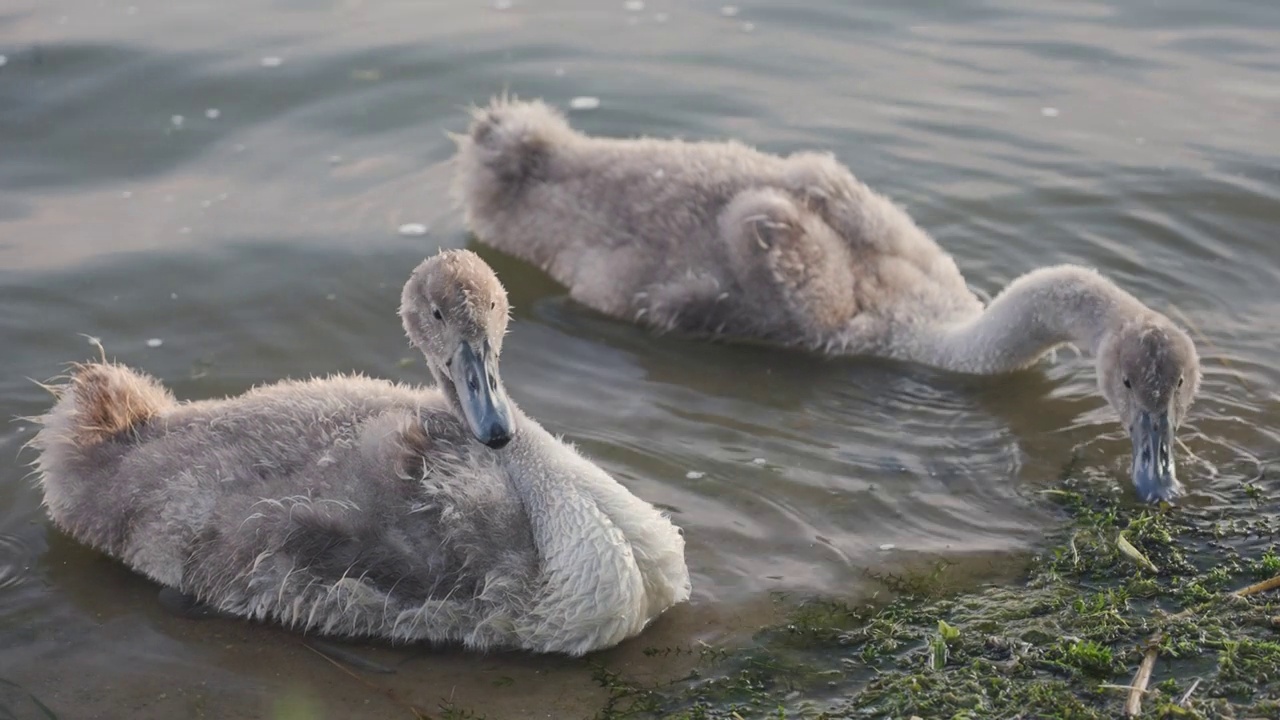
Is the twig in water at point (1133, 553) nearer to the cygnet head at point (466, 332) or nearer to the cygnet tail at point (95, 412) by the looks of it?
the cygnet head at point (466, 332)

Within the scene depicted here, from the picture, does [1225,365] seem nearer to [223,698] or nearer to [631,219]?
[631,219]

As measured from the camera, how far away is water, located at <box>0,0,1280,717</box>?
20.9ft

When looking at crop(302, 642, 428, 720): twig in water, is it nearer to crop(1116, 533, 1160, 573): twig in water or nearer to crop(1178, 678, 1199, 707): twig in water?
crop(1178, 678, 1199, 707): twig in water

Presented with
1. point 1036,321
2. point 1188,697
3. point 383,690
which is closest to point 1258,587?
point 1188,697

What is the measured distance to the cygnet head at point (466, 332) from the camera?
5797 mm

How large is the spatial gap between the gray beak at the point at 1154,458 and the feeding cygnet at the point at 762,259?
72 cm

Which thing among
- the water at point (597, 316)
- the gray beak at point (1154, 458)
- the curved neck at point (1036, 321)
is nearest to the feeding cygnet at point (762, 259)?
the curved neck at point (1036, 321)

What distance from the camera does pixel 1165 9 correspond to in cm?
1240

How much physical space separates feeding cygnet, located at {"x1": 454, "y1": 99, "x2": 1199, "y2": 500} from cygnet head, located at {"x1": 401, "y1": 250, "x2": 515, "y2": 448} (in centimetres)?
250

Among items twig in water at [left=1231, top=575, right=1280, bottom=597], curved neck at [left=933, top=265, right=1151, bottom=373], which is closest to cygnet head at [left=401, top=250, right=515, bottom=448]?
twig in water at [left=1231, top=575, right=1280, bottom=597]

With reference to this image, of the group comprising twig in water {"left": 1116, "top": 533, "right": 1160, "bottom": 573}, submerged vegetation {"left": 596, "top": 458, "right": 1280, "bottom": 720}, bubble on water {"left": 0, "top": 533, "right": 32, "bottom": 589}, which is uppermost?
twig in water {"left": 1116, "top": 533, "right": 1160, "bottom": 573}

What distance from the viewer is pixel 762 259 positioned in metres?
8.22

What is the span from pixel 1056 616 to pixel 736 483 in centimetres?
177

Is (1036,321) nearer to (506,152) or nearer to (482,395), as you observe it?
(506,152)
